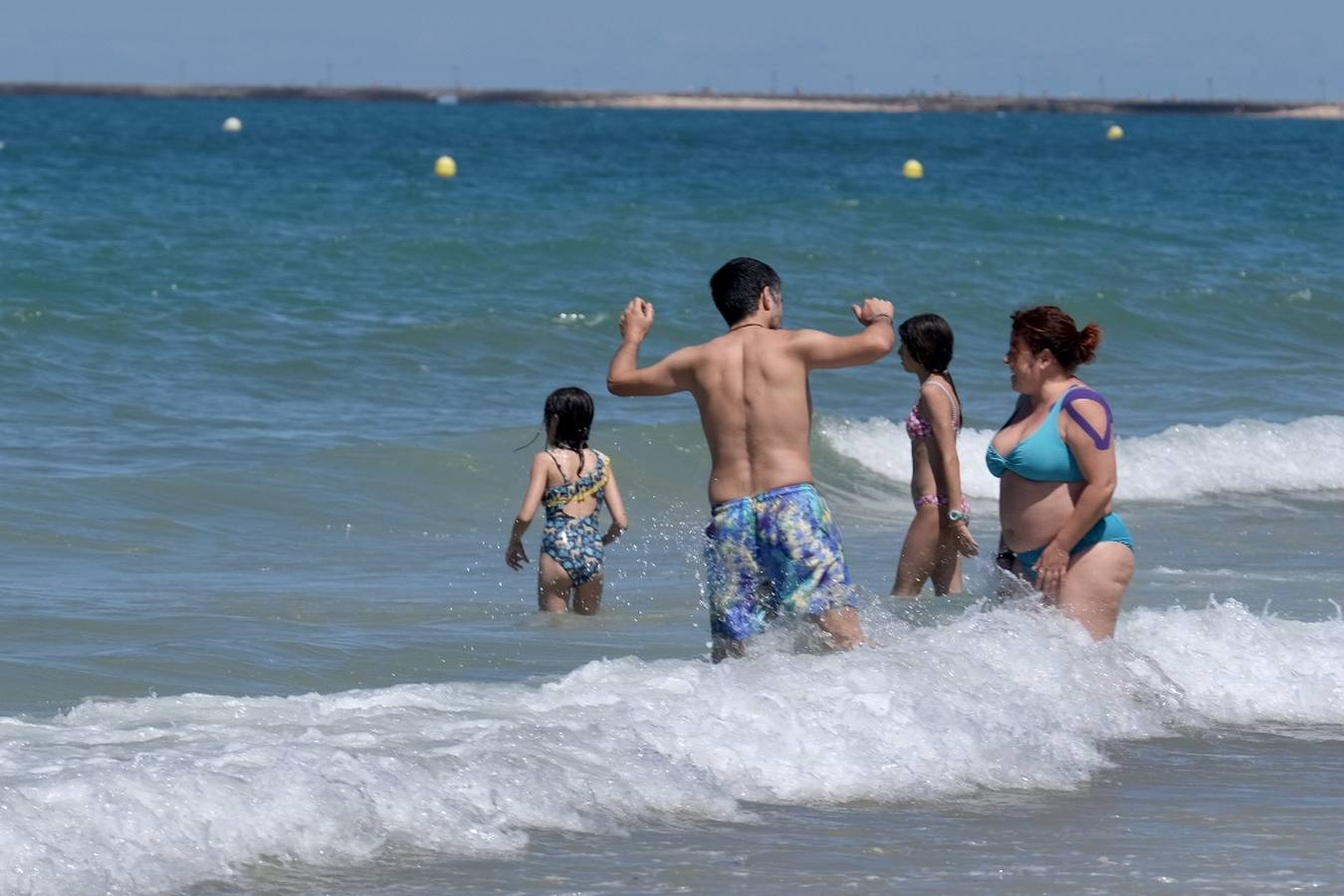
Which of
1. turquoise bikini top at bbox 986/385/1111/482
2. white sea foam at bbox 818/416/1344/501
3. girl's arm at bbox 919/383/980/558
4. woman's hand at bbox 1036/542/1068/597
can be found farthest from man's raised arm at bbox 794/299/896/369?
white sea foam at bbox 818/416/1344/501

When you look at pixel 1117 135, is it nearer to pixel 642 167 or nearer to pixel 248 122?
pixel 248 122

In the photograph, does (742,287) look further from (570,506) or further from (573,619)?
(573,619)

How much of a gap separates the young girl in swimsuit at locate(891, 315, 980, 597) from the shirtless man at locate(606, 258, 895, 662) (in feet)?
5.52

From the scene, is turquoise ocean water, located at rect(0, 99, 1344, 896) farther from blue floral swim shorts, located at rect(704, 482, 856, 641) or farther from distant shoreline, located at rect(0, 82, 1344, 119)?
distant shoreline, located at rect(0, 82, 1344, 119)

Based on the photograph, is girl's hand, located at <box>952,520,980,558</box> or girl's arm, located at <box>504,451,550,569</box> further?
girl's arm, located at <box>504,451,550,569</box>

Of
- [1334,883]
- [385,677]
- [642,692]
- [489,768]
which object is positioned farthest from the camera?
[385,677]

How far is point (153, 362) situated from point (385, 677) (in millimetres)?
9968

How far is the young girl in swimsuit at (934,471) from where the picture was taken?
7457 millimetres

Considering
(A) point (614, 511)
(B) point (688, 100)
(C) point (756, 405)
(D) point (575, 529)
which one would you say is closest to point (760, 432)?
(C) point (756, 405)

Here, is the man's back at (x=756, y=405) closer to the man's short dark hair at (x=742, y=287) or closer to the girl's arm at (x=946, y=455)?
the man's short dark hair at (x=742, y=287)

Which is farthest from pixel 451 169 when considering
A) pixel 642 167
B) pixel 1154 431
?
pixel 1154 431

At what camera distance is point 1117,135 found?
88.2 metres

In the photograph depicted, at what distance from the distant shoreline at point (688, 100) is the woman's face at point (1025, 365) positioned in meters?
144

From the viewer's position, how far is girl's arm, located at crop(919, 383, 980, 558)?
740cm
